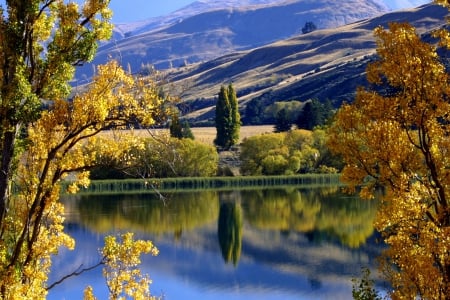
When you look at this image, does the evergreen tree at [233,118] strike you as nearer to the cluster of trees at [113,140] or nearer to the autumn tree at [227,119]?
the autumn tree at [227,119]

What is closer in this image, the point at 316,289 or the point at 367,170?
the point at 367,170

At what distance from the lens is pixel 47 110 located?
14109 mm

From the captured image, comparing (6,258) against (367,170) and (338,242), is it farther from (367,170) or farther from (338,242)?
(338,242)

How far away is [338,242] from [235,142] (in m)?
74.1

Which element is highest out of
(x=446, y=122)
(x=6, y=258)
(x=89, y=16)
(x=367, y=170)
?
(x=89, y=16)

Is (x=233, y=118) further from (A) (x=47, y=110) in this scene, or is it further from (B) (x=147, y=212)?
(A) (x=47, y=110)

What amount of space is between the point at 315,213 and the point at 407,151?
5956 centimetres

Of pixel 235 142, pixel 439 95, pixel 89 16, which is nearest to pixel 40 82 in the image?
pixel 89 16

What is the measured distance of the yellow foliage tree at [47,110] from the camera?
1323 centimetres

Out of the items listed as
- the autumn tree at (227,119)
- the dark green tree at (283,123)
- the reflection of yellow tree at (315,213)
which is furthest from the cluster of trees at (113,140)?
the dark green tree at (283,123)

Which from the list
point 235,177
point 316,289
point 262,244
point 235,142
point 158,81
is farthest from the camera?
point 235,142

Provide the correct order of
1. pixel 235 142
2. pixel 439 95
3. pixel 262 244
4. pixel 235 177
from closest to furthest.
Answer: pixel 439 95 → pixel 262 244 → pixel 235 177 → pixel 235 142

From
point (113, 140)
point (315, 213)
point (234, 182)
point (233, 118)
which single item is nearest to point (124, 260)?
point (113, 140)

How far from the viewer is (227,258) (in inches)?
2168
